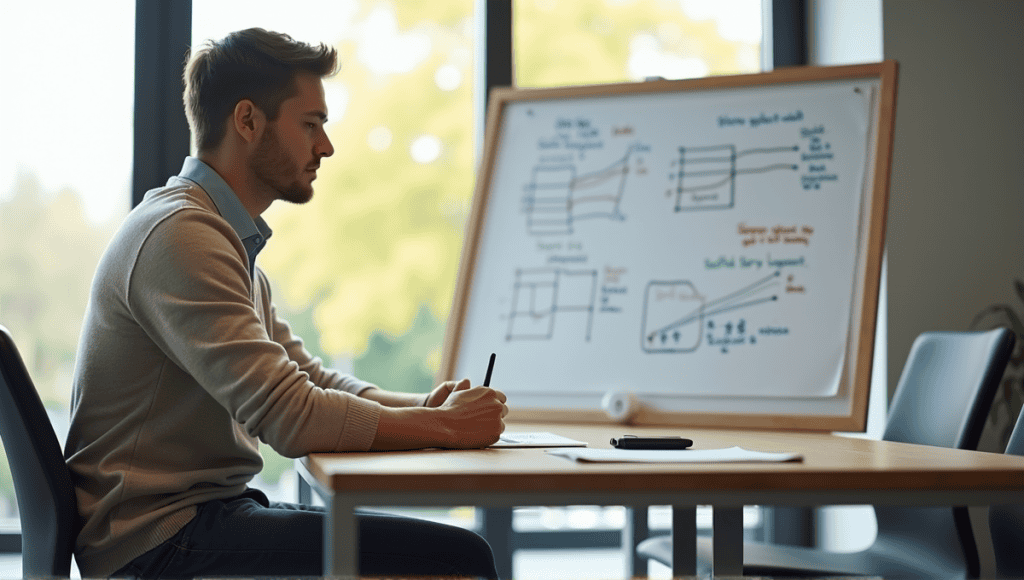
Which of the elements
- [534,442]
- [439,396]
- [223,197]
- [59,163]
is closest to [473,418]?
[534,442]

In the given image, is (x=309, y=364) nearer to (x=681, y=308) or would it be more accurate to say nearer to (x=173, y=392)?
(x=173, y=392)

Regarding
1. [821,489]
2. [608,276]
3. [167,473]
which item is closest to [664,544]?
[608,276]

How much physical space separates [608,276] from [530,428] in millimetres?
421

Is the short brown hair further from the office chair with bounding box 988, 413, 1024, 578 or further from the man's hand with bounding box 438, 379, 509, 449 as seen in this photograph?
the office chair with bounding box 988, 413, 1024, 578

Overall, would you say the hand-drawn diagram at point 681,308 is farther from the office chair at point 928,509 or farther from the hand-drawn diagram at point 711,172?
the office chair at point 928,509

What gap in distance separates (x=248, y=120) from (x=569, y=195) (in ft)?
2.94

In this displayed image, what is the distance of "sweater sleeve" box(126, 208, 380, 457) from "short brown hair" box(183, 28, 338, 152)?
0.30m

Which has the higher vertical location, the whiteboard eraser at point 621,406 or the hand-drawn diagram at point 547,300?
the hand-drawn diagram at point 547,300

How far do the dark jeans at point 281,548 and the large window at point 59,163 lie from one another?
1.46 metres

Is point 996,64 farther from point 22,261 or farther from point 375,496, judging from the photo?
point 22,261

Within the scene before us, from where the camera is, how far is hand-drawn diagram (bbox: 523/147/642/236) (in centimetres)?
206

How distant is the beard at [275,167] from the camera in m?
1.43

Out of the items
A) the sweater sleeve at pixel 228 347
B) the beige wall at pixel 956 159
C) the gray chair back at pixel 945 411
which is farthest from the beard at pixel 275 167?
the beige wall at pixel 956 159

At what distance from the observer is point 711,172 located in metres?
1.98
